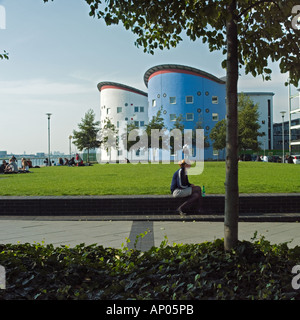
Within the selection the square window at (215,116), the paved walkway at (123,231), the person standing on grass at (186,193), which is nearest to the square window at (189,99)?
the square window at (215,116)

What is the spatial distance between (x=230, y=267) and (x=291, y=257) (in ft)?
2.28

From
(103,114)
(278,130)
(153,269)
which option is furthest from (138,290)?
(278,130)

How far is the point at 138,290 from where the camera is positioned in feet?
10.9

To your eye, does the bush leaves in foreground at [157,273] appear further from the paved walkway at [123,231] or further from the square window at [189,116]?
the square window at [189,116]

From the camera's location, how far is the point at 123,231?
24.4 feet

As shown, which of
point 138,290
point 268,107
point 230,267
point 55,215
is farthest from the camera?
point 268,107

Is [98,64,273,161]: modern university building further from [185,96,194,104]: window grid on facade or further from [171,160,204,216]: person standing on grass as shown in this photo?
[171,160,204,216]: person standing on grass

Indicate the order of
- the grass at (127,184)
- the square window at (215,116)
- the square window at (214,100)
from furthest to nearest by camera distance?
the square window at (214,100) < the square window at (215,116) < the grass at (127,184)

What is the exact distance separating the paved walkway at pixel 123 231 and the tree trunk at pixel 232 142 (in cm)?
230

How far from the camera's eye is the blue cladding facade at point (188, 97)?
7306 cm

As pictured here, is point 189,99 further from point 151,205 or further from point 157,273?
point 157,273

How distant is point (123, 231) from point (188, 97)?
222 ft

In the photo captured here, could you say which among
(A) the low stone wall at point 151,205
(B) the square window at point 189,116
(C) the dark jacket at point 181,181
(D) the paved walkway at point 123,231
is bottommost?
(D) the paved walkway at point 123,231

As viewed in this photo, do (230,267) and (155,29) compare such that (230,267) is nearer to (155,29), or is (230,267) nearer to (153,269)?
(153,269)
